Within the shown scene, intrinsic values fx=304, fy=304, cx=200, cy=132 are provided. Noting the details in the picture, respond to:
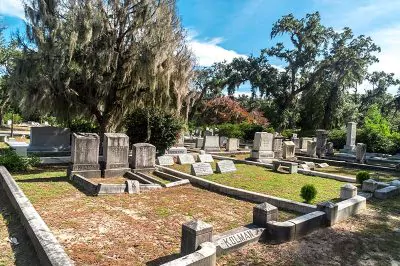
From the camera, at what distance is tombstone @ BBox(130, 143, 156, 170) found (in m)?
11.0

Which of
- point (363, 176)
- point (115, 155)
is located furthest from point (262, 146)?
point (115, 155)

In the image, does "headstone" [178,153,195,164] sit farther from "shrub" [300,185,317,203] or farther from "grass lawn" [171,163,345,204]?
"shrub" [300,185,317,203]

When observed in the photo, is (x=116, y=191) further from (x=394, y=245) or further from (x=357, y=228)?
(x=394, y=245)

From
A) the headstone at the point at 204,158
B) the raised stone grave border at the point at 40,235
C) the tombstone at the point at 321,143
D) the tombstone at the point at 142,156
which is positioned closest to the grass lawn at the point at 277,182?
the headstone at the point at 204,158

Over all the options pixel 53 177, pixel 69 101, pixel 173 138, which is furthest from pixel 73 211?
pixel 173 138

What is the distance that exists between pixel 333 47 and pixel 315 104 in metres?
6.69

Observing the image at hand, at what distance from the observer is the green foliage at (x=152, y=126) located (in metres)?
14.3

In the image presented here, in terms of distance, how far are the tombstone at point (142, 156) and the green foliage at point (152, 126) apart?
9.22ft

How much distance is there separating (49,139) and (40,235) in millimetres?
13314

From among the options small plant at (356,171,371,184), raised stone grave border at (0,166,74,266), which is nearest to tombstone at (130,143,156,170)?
raised stone grave border at (0,166,74,266)

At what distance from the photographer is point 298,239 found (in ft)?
17.9

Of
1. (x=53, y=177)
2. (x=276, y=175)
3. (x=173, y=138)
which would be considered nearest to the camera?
(x=53, y=177)

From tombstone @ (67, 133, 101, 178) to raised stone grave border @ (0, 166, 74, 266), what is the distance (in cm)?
276

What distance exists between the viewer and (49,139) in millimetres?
16469
